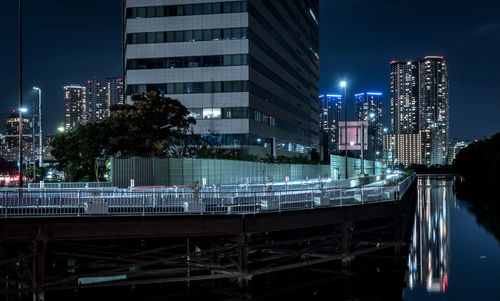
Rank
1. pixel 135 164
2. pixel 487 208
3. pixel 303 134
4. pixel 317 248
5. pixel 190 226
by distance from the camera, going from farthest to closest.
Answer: pixel 303 134 → pixel 487 208 → pixel 135 164 → pixel 317 248 → pixel 190 226

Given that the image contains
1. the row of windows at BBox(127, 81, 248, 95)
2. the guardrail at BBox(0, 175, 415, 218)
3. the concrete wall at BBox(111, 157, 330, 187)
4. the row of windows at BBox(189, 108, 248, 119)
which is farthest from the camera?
the row of windows at BBox(189, 108, 248, 119)

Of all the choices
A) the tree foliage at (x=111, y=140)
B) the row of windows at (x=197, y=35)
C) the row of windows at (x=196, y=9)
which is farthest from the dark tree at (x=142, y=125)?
the row of windows at (x=196, y=9)

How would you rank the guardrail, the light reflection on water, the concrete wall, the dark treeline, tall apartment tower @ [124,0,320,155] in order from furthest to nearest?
tall apartment tower @ [124,0,320,155]
the dark treeline
the concrete wall
the light reflection on water
the guardrail

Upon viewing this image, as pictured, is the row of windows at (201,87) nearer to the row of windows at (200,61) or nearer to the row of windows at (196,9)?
the row of windows at (200,61)

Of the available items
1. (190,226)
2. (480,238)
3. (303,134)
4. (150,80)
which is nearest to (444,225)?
(480,238)

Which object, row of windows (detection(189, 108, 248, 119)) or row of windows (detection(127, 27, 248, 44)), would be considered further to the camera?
row of windows (detection(189, 108, 248, 119))

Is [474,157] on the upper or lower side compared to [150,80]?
lower

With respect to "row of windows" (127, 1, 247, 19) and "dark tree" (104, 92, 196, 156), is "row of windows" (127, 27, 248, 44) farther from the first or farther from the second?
"dark tree" (104, 92, 196, 156)

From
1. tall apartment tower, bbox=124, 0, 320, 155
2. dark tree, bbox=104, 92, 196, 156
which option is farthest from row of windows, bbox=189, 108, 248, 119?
dark tree, bbox=104, 92, 196, 156

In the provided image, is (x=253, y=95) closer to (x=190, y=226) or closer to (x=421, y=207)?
(x=421, y=207)

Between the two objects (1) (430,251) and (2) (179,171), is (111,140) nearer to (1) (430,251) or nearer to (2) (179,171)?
(2) (179,171)

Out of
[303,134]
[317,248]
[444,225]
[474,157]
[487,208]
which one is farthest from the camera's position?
[474,157]

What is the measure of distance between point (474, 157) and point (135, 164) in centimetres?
13413

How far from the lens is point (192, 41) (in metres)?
74.7
